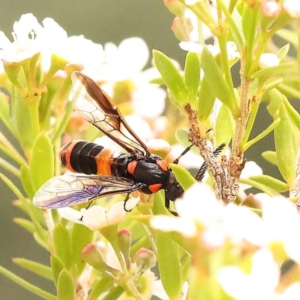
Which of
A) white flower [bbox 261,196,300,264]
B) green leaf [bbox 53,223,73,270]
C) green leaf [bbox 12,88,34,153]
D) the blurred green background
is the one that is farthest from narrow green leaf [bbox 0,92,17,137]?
the blurred green background

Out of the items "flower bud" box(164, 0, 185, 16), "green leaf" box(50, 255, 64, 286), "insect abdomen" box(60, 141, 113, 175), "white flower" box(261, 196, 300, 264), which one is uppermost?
"flower bud" box(164, 0, 185, 16)

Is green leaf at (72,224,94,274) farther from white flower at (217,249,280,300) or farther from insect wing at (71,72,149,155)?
white flower at (217,249,280,300)

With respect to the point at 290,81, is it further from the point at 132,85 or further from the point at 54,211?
the point at 54,211

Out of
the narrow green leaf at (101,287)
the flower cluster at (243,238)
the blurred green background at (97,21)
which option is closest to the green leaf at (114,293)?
the narrow green leaf at (101,287)

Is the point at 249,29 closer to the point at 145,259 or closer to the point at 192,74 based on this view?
the point at 192,74


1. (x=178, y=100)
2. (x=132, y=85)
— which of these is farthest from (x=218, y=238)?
(x=132, y=85)

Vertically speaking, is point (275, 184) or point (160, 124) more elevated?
point (160, 124)

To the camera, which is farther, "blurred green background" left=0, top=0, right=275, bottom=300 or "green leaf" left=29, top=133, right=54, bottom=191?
"blurred green background" left=0, top=0, right=275, bottom=300

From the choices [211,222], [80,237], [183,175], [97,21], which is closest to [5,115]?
[80,237]
